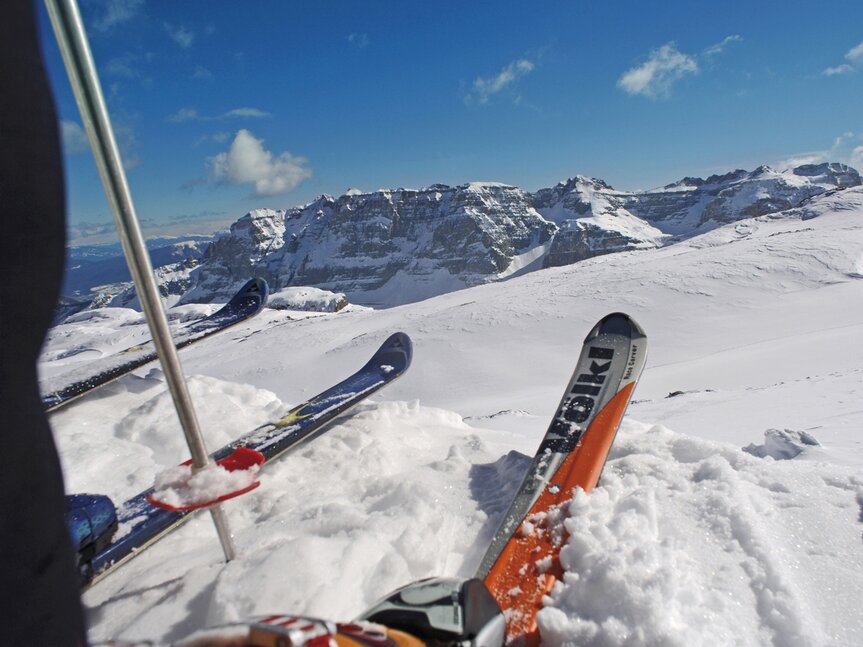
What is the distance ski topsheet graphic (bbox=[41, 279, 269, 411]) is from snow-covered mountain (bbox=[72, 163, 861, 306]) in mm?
157300

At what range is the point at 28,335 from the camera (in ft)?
2.32

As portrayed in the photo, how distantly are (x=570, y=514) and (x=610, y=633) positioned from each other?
0.80 metres

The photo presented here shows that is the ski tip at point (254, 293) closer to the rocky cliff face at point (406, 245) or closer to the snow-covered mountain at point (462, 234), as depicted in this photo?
the snow-covered mountain at point (462, 234)

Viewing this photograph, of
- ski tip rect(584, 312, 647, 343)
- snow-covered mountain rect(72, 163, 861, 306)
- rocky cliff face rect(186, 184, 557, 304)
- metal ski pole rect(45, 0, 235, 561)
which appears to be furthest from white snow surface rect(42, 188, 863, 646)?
rocky cliff face rect(186, 184, 557, 304)

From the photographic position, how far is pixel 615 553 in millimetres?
2043

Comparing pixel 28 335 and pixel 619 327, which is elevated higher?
pixel 28 335

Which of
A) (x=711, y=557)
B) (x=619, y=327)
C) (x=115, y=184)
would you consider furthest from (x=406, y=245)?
(x=115, y=184)

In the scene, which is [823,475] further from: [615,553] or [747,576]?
[615,553]

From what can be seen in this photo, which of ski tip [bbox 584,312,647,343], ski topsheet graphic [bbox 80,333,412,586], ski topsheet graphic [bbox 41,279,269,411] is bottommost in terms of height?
ski topsheet graphic [bbox 80,333,412,586]

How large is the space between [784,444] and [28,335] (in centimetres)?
428

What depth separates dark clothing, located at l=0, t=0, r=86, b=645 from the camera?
65cm

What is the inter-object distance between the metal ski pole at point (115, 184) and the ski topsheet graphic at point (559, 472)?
4.58ft

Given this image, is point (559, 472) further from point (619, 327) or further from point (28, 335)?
point (28, 335)

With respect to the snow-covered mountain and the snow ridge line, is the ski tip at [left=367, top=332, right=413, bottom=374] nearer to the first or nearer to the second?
the snow ridge line
